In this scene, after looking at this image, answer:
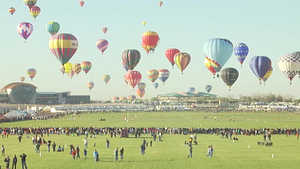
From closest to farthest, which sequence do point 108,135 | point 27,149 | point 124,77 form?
point 27,149 < point 108,135 < point 124,77

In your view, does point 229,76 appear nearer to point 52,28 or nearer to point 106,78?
point 52,28

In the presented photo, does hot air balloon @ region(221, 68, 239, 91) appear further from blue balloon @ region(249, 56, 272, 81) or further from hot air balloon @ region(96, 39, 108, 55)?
hot air balloon @ region(96, 39, 108, 55)

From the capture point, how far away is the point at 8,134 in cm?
6138

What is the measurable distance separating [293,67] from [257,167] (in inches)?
2347

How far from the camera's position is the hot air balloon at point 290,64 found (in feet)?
294

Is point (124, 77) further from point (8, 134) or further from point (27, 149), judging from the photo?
point (27, 149)

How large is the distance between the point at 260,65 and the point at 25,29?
2150 inches

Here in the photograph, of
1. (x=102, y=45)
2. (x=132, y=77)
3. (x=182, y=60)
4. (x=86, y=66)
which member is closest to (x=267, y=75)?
(x=182, y=60)

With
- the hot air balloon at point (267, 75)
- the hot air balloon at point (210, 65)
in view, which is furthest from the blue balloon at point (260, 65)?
the hot air balloon at point (210, 65)

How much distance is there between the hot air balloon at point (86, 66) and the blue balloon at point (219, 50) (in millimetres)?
65442

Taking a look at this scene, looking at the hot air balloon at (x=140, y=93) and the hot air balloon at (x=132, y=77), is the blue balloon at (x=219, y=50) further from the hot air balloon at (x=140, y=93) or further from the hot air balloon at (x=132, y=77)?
the hot air balloon at (x=140, y=93)

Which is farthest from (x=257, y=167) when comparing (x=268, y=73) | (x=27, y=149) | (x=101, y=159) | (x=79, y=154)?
(x=268, y=73)

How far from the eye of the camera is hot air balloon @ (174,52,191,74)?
112 metres

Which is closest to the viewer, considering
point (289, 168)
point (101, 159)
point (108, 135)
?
point (289, 168)
